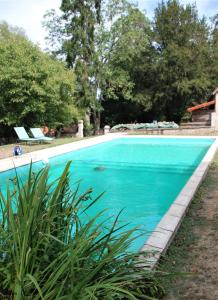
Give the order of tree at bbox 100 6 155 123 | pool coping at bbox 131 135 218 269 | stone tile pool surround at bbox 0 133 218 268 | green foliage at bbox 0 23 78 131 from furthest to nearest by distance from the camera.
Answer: tree at bbox 100 6 155 123, green foliage at bbox 0 23 78 131, stone tile pool surround at bbox 0 133 218 268, pool coping at bbox 131 135 218 269

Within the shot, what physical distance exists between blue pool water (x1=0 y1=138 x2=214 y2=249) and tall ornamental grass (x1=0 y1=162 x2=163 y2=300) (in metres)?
1.53

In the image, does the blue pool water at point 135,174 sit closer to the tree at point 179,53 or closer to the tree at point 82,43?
the tree at point 82,43

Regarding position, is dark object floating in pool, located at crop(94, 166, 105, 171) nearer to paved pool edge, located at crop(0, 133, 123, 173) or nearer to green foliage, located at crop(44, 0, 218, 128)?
paved pool edge, located at crop(0, 133, 123, 173)

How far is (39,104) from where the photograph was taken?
15781 mm

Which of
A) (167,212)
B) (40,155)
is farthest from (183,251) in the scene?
(40,155)

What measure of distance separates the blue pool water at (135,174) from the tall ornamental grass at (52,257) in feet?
5.02

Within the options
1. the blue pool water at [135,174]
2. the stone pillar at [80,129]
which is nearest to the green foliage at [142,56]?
the stone pillar at [80,129]

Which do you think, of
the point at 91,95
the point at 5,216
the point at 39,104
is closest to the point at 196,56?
the point at 91,95

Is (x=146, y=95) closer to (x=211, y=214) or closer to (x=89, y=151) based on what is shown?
(x=89, y=151)

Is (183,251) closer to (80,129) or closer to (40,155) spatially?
(40,155)

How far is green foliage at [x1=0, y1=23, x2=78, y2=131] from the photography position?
15.3 m

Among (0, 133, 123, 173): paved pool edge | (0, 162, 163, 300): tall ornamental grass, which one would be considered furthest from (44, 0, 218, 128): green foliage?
(0, 162, 163, 300): tall ornamental grass

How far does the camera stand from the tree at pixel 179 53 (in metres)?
25.9

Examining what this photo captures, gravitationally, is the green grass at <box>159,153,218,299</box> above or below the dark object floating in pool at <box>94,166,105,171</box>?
above
